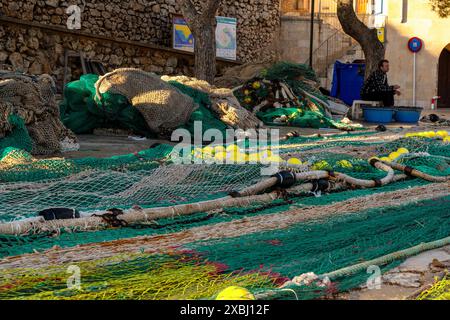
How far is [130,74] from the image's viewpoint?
7.97 metres

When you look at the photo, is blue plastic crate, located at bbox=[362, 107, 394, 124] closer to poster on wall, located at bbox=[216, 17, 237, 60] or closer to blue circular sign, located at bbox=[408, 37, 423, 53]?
poster on wall, located at bbox=[216, 17, 237, 60]

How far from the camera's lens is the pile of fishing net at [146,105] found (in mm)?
7879

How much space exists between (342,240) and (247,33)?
2087 centimetres

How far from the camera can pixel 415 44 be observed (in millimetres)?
21891

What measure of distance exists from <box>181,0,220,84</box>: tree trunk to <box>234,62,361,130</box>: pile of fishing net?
28.8 inches

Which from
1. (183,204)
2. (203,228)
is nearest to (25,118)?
(183,204)

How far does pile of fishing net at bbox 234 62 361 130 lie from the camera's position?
1112cm

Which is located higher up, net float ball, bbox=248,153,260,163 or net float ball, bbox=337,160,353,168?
net float ball, bbox=248,153,260,163

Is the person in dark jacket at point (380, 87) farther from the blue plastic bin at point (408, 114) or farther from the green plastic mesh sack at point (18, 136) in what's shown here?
the green plastic mesh sack at point (18, 136)

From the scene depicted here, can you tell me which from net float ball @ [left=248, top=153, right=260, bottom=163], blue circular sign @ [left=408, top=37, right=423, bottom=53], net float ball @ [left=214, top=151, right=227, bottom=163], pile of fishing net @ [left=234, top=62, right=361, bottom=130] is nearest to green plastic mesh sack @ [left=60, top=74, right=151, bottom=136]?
net float ball @ [left=214, top=151, right=227, bottom=163]

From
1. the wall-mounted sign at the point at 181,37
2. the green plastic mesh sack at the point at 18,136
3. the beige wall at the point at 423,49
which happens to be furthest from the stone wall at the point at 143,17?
the green plastic mesh sack at the point at 18,136

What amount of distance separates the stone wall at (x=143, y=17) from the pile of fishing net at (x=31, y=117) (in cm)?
854

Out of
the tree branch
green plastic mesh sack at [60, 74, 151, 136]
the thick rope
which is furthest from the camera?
the tree branch

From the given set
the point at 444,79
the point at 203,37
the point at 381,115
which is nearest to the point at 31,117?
the point at 203,37
